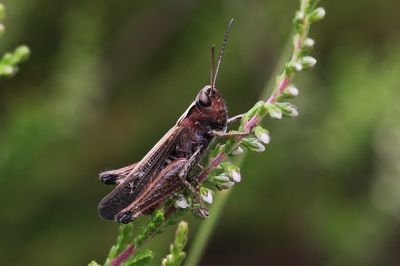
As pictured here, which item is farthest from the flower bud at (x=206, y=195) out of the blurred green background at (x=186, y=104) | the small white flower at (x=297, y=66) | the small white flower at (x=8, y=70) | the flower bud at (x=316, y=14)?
the blurred green background at (x=186, y=104)

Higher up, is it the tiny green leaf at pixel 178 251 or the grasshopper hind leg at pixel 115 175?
the grasshopper hind leg at pixel 115 175

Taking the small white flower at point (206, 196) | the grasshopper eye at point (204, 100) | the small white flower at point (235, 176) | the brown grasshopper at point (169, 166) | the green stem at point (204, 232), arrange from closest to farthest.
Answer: the small white flower at point (235, 176)
the small white flower at point (206, 196)
the brown grasshopper at point (169, 166)
the grasshopper eye at point (204, 100)
the green stem at point (204, 232)

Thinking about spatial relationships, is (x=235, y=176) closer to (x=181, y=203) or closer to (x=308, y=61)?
(x=181, y=203)

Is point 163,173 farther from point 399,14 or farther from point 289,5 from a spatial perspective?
point 399,14

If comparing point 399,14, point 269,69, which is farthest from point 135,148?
point 399,14

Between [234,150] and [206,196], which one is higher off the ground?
[234,150]

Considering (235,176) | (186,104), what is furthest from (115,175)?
(186,104)

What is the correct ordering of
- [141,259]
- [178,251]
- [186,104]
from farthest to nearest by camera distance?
1. [186,104]
2. [141,259]
3. [178,251]

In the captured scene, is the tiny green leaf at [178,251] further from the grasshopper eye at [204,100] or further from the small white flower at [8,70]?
the small white flower at [8,70]
